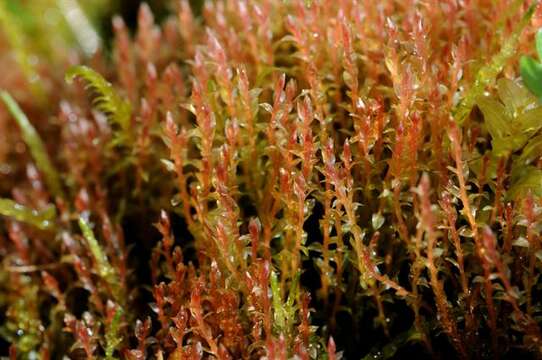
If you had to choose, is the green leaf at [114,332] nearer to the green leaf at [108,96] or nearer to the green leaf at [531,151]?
the green leaf at [108,96]

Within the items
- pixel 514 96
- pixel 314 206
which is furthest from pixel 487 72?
pixel 314 206

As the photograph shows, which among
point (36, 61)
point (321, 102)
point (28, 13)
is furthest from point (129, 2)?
point (321, 102)

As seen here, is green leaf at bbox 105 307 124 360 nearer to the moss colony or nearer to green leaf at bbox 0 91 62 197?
the moss colony

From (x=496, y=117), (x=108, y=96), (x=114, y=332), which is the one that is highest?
(x=108, y=96)

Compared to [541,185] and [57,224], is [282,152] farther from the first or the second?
[57,224]

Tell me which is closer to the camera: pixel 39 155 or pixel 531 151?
pixel 531 151

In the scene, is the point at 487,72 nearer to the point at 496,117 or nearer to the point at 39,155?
the point at 496,117

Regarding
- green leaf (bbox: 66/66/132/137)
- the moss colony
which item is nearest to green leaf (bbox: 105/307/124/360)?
the moss colony
